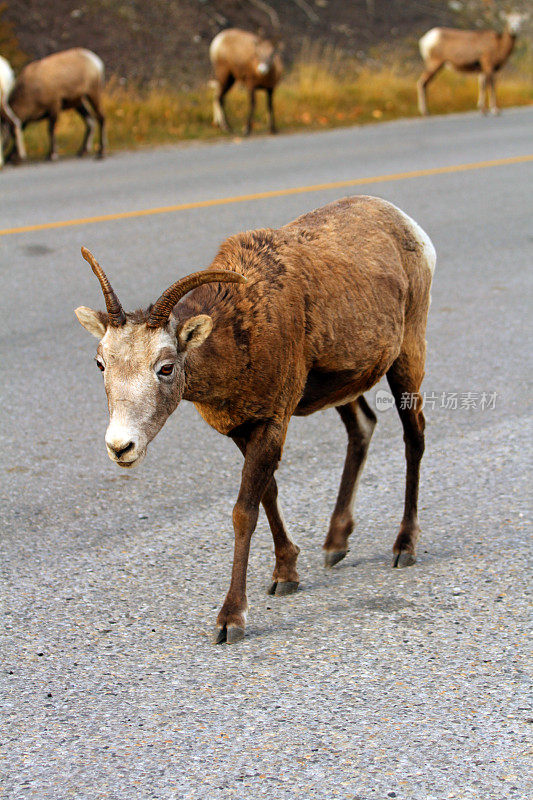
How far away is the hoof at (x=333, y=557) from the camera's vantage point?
449 cm

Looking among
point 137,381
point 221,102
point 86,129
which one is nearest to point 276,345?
point 137,381

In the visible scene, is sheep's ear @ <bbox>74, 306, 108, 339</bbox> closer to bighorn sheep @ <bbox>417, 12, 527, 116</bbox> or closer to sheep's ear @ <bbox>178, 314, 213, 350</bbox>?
sheep's ear @ <bbox>178, 314, 213, 350</bbox>

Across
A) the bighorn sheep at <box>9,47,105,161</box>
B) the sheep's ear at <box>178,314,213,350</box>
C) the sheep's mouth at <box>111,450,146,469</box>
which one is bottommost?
the bighorn sheep at <box>9,47,105,161</box>

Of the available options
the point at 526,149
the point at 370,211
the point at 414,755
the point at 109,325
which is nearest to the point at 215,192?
the point at 526,149

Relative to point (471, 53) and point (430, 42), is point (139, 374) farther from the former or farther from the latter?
point (430, 42)

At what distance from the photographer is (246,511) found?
153 inches

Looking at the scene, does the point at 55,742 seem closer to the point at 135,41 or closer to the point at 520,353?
the point at 520,353

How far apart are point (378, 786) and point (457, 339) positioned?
15.4 feet

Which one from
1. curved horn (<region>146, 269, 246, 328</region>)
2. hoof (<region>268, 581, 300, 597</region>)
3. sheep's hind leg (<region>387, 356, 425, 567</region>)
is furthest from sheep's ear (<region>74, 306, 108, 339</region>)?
sheep's hind leg (<region>387, 356, 425, 567</region>)

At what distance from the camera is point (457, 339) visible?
736 cm

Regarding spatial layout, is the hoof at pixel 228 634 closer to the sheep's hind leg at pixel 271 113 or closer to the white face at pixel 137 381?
the white face at pixel 137 381

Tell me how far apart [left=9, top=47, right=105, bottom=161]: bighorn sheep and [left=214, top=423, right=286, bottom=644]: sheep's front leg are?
11.3 m

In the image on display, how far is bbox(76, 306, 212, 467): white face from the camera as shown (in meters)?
3.40

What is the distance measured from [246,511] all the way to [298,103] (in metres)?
15.2
